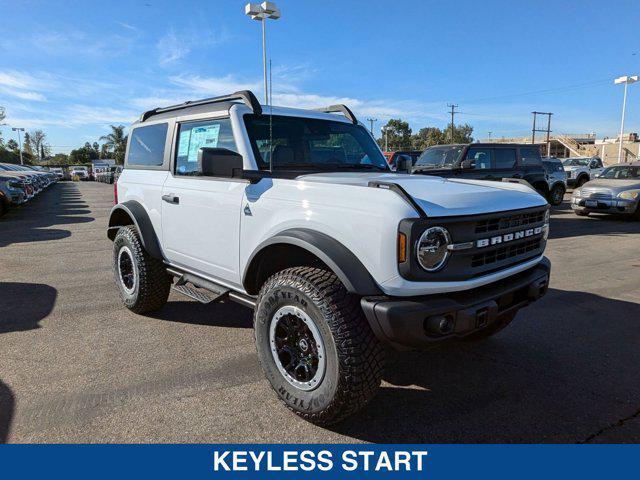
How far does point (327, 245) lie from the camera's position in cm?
259

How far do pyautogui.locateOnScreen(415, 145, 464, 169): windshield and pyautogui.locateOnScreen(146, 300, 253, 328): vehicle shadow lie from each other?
7611 mm

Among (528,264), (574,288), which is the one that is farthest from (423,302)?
(574,288)

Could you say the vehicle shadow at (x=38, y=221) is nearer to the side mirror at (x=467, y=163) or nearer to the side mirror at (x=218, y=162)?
the side mirror at (x=218, y=162)

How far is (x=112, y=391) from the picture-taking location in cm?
315

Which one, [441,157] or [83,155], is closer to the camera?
[441,157]

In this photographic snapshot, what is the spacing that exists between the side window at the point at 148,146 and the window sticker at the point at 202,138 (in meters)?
0.48

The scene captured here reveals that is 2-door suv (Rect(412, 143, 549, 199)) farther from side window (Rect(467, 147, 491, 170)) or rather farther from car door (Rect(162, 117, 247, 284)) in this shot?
car door (Rect(162, 117, 247, 284))

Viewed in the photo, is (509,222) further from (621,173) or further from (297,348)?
(621,173)

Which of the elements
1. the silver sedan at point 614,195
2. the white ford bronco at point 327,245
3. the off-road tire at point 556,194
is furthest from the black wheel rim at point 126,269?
the off-road tire at point 556,194

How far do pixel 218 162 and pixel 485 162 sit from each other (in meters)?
9.68

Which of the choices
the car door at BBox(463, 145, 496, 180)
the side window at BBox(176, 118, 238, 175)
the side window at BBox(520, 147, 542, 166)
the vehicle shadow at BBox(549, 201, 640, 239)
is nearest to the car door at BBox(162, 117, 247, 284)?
the side window at BBox(176, 118, 238, 175)

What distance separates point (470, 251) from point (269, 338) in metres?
1.37

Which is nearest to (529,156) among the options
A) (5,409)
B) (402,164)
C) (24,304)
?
(402,164)
